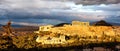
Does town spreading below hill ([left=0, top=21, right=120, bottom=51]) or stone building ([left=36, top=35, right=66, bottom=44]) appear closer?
town spreading below hill ([left=0, top=21, right=120, bottom=51])

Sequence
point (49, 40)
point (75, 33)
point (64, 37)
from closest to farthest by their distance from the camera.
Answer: point (49, 40) → point (64, 37) → point (75, 33)

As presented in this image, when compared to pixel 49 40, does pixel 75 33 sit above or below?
below

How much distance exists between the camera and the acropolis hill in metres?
108

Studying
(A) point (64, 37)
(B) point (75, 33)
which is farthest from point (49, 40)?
(B) point (75, 33)

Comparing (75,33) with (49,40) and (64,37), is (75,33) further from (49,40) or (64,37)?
(49,40)

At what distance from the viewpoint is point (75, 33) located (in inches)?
4988

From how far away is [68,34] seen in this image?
4776 inches

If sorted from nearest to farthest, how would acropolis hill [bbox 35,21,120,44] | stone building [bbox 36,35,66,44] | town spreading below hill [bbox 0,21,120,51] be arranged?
1. town spreading below hill [bbox 0,21,120,51]
2. stone building [bbox 36,35,66,44]
3. acropolis hill [bbox 35,21,120,44]

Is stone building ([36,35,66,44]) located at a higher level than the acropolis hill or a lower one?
higher

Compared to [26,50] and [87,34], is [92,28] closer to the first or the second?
[87,34]

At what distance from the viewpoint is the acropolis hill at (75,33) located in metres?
108

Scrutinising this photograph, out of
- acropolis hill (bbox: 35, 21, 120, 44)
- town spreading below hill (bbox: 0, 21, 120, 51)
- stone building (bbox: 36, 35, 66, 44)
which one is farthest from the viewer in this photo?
acropolis hill (bbox: 35, 21, 120, 44)

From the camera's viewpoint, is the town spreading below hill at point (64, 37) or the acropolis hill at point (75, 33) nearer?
the town spreading below hill at point (64, 37)

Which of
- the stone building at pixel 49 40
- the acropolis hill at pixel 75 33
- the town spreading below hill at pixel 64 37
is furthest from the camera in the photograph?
the acropolis hill at pixel 75 33
